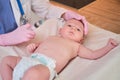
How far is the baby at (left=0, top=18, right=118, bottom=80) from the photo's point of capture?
3.14ft

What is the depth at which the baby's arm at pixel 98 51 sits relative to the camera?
108 centimetres

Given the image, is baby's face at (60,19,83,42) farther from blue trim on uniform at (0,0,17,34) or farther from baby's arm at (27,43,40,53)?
blue trim on uniform at (0,0,17,34)

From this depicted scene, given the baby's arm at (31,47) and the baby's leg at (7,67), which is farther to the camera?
the baby's arm at (31,47)

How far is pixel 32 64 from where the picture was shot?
0.98m

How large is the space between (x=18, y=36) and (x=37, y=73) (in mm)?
335

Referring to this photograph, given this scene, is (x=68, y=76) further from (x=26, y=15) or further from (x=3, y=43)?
(x=26, y=15)

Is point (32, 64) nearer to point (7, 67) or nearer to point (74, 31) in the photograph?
point (7, 67)

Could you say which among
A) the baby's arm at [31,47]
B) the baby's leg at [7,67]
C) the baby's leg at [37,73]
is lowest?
the baby's arm at [31,47]

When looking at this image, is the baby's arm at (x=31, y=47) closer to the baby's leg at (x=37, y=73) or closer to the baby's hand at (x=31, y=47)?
the baby's hand at (x=31, y=47)

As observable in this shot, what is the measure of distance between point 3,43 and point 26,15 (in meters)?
0.28

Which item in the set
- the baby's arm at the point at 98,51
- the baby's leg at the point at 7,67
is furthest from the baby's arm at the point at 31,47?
the baby's arm at the point at 98,51

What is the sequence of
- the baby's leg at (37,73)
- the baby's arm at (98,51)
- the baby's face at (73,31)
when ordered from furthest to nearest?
the baby's face at (73,31) < the baby's arm at (98,51) < the baby's leg at (37,73)

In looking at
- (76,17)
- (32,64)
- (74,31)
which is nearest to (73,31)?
(74,31)

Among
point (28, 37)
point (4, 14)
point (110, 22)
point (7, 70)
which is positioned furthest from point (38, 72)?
point (110, 22)
